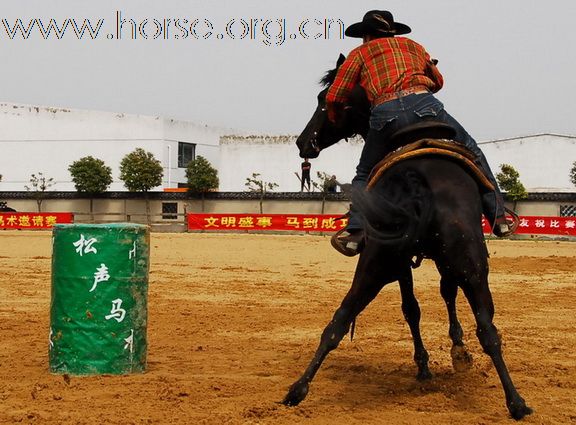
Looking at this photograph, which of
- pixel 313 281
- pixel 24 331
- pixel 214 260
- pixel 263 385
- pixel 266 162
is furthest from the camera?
pixel 266 162

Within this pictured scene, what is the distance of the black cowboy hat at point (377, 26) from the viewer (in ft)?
18.5

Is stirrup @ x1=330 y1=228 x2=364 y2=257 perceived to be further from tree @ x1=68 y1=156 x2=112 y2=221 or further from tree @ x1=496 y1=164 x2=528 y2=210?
tree @ x1=68 y1=156 x2=112 y2=221

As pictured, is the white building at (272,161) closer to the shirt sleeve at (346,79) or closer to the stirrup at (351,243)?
the shirt sleeve at (346,79)

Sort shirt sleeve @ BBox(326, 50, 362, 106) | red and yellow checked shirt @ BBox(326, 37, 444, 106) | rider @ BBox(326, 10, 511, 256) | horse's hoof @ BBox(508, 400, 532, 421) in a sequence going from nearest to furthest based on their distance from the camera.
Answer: horse's hoof @ BBox(508, 400, 532, 421) → rider @ BBox(326, 10, 511, 256) → red and yellow checked shirt @ BBox(326, 37, 444, 106) → shirt sleeve @ BBox(326, 50, 362, 106)

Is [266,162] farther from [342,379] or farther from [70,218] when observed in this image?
[342,379]

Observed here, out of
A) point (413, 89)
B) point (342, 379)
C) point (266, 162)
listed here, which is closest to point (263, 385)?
point (342, 379)

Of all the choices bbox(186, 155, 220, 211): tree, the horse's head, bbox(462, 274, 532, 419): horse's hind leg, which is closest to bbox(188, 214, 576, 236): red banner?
bbox(186, 155, 220, 211): tree

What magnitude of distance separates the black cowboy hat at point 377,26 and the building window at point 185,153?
53.2 m

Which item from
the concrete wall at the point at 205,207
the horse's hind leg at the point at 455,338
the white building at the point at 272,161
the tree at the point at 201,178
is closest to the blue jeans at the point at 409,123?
the horse's hind leg at the point at 455,338

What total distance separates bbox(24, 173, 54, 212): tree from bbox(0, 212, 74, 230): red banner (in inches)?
512

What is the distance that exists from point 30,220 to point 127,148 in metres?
19.2

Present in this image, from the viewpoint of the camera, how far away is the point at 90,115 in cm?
5778

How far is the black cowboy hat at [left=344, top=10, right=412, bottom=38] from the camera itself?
5648mm

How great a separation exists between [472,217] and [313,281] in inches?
387
